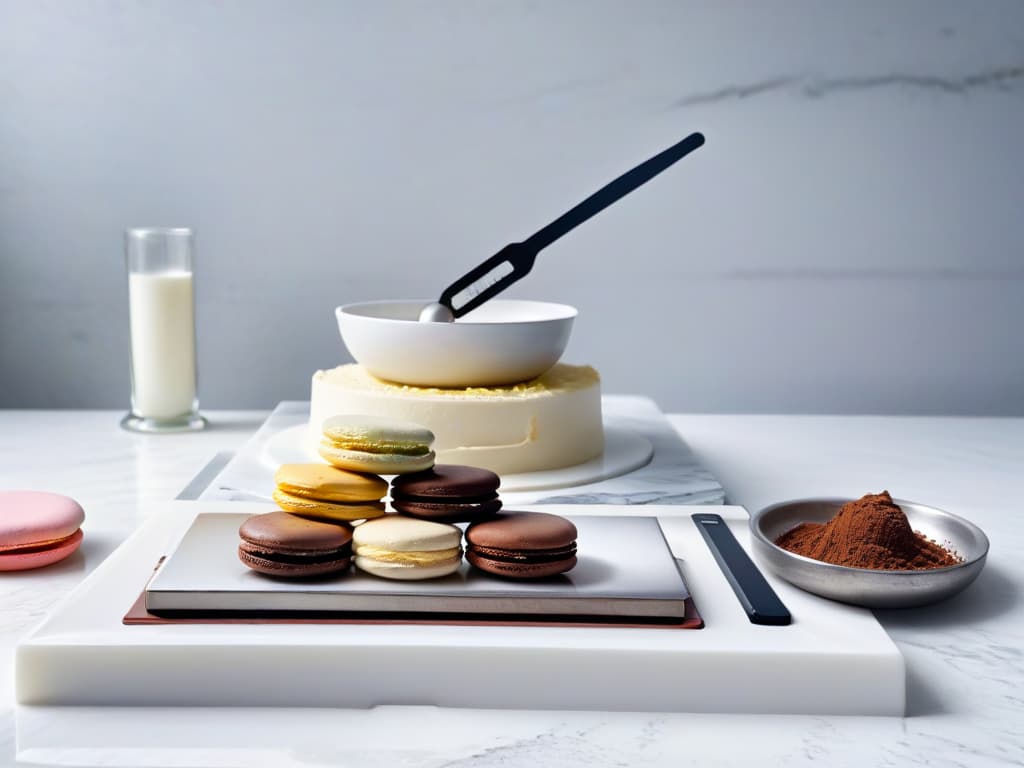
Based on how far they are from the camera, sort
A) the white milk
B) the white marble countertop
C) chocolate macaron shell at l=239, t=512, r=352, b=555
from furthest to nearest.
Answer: the white milk → chocolate macaron shell at l=239, t=512, r=352, b=555 → the white marble countertop

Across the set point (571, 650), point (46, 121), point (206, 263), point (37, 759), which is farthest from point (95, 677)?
point (46, 121)

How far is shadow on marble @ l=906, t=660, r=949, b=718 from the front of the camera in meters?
0.62

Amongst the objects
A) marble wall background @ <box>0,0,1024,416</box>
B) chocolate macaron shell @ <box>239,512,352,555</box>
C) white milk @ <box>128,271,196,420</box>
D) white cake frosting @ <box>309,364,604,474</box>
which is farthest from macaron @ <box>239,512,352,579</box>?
marble wall background @ <box>0,0,1024,416</box>

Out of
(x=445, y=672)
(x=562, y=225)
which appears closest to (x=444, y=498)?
(x=445, y=672)

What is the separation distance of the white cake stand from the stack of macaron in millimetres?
245

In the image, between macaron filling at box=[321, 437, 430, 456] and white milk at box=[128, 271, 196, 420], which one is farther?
white milk at box=[128, 271, 196, 420]

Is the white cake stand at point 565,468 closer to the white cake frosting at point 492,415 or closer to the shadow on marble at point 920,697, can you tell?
the white cake frosting at point 492,415

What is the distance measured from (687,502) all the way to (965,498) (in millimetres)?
312

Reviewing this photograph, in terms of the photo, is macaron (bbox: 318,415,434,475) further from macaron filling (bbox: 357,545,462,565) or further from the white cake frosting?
the white cake frosting

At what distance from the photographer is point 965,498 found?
1.08m

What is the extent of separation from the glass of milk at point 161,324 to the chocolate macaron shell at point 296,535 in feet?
2.12

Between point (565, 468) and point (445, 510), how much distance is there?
1.14 feet

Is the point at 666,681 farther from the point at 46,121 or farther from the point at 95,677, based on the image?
the point at 46,121

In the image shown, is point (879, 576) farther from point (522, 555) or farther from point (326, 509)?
point (326, 509)
